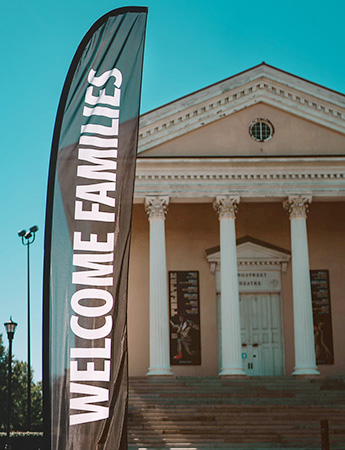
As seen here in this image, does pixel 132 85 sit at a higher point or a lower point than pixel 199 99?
lower

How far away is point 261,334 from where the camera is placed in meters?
29.8

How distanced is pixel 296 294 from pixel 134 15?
59.5 feet

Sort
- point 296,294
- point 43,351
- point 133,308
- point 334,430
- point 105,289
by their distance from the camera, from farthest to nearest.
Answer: point 133,308, point 296,294, point 334,430, point 105,289, point 43,351

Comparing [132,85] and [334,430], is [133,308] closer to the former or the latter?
[334,430]

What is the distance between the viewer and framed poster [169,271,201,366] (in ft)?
94.3

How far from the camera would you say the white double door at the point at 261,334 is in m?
29.5

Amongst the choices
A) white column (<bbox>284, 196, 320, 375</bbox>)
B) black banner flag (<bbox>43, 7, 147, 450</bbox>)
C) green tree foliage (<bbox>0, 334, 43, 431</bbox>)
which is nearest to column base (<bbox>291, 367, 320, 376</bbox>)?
white column (<bbox>284, 196, 320, 375</bbox>)

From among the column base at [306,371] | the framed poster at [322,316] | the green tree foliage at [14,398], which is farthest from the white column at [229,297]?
the green tree foliage at [14,398]

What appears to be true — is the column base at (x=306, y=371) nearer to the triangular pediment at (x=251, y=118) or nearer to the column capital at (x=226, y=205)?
the column capital at (x=226, y=205)

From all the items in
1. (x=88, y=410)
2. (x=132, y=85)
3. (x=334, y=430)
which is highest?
(x=132, y=85)

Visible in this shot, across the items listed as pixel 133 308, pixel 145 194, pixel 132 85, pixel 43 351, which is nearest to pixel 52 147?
pixel 132 85

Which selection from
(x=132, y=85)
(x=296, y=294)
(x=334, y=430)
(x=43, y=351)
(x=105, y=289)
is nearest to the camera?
(x=43, y=351)

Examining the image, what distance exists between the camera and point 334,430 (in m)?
19.9

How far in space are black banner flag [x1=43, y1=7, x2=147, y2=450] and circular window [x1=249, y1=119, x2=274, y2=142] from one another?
727 inches
